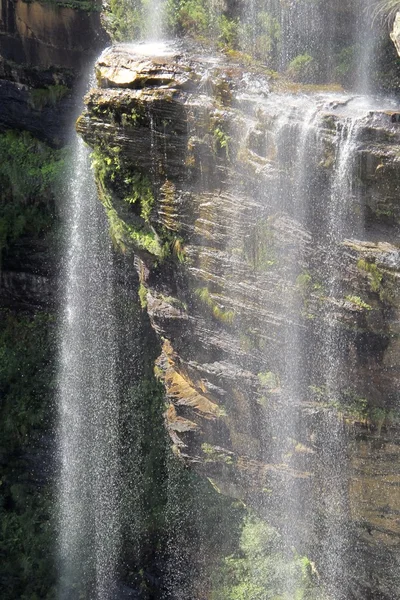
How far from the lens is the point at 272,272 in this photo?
1009 cm

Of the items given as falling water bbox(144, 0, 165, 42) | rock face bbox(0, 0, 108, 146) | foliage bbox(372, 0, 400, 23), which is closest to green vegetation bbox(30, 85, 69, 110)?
rock face bbox(0, 0, 108, 146)

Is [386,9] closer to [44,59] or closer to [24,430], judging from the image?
[44,59]

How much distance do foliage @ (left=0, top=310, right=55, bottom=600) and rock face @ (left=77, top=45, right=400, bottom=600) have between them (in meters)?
4.84

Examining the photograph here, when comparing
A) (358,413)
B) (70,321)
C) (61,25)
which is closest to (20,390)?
(70,321)

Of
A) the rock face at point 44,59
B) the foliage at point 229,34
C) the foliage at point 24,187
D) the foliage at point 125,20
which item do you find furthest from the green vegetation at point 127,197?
the foliage at point 24,187

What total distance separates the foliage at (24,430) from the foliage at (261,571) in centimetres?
390

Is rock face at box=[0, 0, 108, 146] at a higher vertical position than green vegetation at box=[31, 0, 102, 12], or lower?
lower

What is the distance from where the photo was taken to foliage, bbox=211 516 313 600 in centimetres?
1255

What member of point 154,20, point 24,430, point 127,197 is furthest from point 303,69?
point 24,430

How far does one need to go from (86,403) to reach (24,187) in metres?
4.72

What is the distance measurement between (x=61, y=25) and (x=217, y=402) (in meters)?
7.88

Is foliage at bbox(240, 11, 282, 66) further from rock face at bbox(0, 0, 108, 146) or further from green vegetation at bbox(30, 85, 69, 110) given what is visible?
green vegetation at bbox(30, 85, 69, 110)

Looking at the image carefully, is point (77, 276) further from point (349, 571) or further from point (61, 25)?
point (349, 571)

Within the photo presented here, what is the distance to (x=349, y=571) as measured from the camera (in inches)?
447
